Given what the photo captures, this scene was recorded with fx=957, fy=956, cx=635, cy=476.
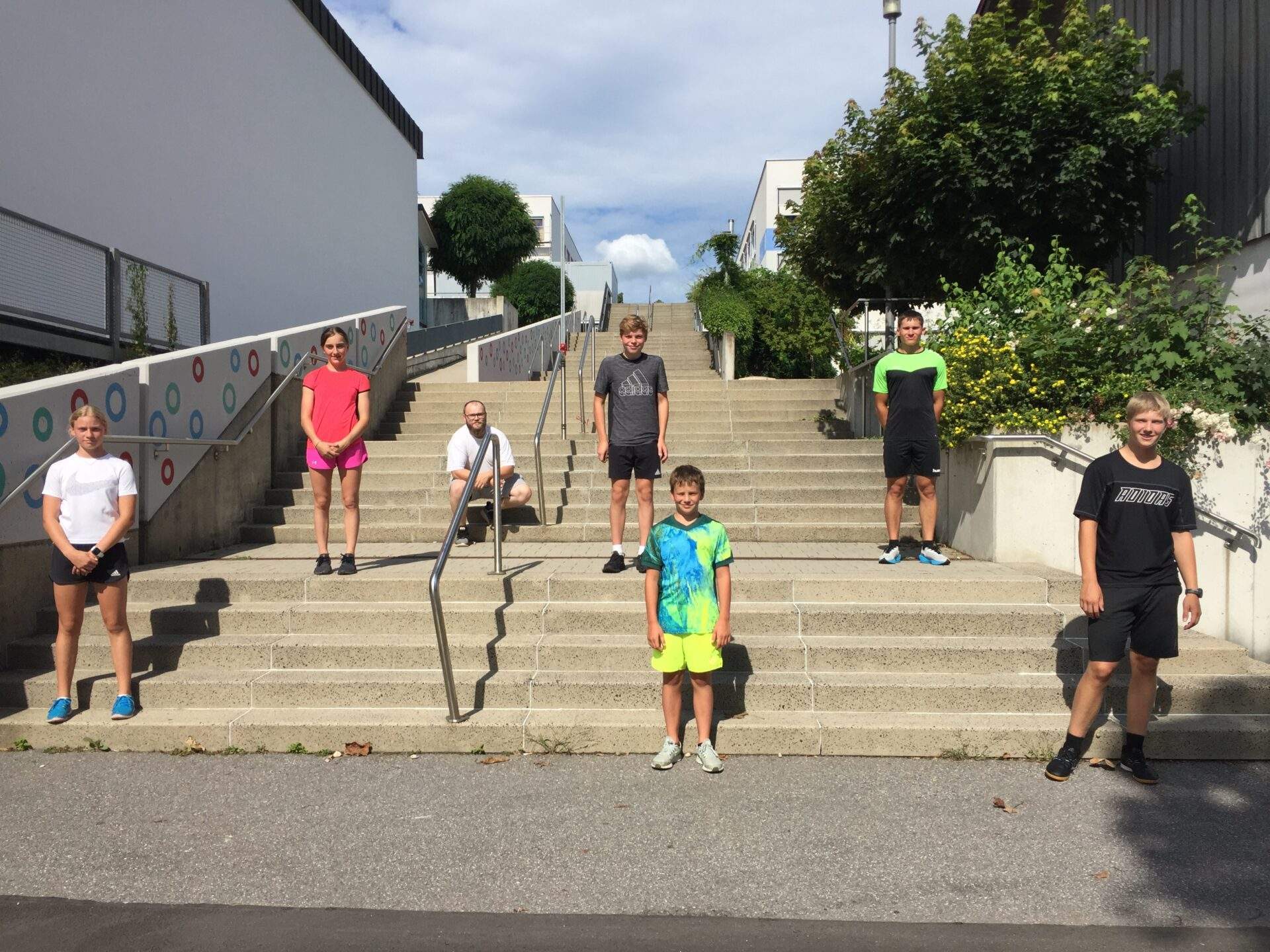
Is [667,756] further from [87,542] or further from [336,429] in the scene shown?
[336,429]

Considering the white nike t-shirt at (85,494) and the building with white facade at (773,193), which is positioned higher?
the building with white facade at (773,193)

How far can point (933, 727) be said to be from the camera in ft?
15.1

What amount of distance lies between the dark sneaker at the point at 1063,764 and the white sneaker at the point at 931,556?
84.5 inches

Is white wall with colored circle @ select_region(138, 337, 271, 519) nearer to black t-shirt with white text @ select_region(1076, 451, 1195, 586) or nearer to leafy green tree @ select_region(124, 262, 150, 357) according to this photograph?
leafy green tree @ select_region(124, 262, 150, 357)

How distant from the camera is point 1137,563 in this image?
4188 mm

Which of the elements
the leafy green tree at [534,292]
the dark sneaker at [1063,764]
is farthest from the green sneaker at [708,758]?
the leafy green tree at [534,292]

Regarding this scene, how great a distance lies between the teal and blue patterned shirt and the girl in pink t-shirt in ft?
8.53

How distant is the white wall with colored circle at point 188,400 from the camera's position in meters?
6.84

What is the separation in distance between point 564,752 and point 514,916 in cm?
154

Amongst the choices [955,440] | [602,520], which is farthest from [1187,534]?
[602,520]

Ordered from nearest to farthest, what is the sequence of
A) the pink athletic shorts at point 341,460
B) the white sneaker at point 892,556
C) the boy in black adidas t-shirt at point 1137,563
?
the boy in black adidas t-shirt at point 1137,563 → the pink athletic shorts at point 341,460 → the white sneaker at point 892,556

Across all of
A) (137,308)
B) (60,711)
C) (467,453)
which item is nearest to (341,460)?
(467,453)

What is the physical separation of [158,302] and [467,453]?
4696mm

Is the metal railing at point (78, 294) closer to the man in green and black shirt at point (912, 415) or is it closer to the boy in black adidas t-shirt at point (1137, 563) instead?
the man in green and black shirt at point (912, 415)
